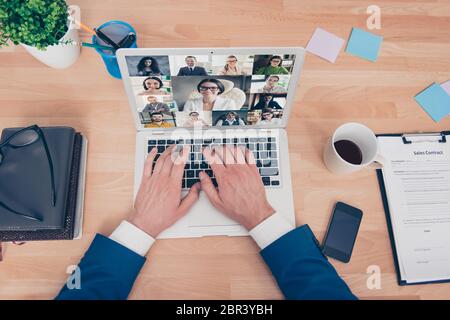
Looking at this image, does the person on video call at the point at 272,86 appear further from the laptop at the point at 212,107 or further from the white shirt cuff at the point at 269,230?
the white shirt cuff at the point at 269,230

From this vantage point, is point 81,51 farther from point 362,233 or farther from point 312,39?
point 362,233

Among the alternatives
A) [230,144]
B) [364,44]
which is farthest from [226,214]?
[364,44]

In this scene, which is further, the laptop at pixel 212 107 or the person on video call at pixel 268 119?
the person on video call at pixel 268 119

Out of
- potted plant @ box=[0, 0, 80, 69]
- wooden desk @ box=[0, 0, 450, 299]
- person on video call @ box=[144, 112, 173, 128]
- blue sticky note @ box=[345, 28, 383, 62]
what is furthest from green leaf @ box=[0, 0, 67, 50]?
blue sticky note @ box=[345, 28, 383, 62]

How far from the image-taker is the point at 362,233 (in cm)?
75

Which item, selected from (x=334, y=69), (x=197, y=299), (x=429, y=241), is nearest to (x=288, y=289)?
(x=197, y=299)

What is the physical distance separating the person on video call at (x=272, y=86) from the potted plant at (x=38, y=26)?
46cm

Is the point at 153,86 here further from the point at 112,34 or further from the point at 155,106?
the point at 112,34

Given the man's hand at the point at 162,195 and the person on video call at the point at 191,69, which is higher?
the person on video call at the point at 191,69

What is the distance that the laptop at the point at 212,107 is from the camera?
60 cm

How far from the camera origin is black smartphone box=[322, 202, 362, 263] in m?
0.72

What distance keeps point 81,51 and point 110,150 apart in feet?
0.97

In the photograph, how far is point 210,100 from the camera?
0.70 metres

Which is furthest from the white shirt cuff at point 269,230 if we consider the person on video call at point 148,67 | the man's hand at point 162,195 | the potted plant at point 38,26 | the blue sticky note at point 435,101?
the potted plant at point 38,26
